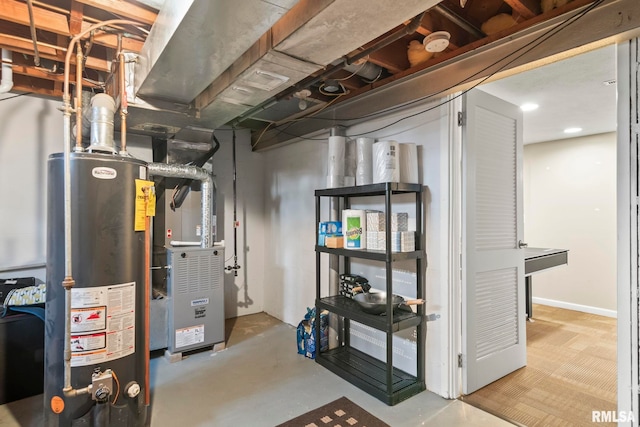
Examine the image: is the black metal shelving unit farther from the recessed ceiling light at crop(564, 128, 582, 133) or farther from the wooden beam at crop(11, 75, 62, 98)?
the recessed ceiling light at crop(564, 128, 582, 133)

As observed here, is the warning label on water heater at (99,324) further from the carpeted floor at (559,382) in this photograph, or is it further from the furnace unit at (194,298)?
the carpeted floor at (559,382)

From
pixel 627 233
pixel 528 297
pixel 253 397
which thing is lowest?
pixel 253 397

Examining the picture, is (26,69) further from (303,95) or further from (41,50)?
(303,95)

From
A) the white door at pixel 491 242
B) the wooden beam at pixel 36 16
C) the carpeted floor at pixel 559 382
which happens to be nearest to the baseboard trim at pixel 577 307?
the carpeted floor at pixel 559 382

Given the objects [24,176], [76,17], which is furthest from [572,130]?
[24,176]

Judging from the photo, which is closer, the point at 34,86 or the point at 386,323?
the point at 386,323

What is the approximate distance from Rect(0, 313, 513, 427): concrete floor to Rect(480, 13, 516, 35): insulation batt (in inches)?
94.7

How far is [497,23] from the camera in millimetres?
2031

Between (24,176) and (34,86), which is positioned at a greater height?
(34,86)

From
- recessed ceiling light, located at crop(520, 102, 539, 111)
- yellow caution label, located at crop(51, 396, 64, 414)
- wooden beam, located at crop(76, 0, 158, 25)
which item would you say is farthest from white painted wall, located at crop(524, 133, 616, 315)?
yellow caution label, located at crop(51, 396, 64, 414)

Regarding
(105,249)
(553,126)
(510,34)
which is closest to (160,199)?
(105,249)

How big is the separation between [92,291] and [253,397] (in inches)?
53.0

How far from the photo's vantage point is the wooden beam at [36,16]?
6.13 feet

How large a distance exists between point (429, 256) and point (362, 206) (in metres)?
0.80
